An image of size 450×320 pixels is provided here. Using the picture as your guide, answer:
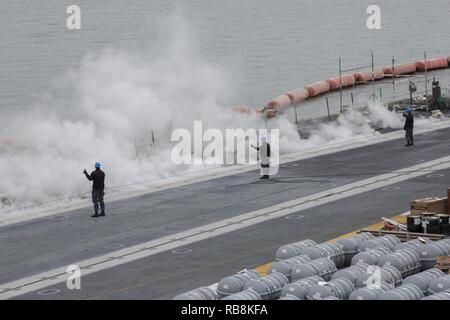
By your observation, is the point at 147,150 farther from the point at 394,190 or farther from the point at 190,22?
the point at 190,22

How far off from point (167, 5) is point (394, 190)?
112m

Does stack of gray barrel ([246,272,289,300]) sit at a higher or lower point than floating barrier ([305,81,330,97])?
lower

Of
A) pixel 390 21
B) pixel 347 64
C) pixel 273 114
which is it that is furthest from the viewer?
pixel 390 21

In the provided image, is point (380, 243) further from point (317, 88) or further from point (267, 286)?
point (317, 88)

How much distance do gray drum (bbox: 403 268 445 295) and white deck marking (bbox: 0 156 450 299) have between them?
7.68m

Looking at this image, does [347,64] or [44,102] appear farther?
[347,64]

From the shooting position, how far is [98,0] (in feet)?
501

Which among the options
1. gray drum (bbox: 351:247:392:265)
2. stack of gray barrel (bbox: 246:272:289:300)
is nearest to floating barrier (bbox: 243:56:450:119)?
gray drum (bbox: 351:247:392:265)

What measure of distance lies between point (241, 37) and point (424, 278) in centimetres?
9499

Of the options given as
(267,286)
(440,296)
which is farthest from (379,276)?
(267,286)

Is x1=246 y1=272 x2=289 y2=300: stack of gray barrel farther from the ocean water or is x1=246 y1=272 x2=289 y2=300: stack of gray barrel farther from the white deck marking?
the ocean water

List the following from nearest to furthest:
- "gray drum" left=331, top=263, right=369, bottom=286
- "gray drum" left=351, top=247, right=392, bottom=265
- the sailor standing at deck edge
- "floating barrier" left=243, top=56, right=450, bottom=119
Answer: "gray drum" left=331, top=263, right=369, bottom=286 < "gray drum" left=351, top=247, right=392, bottom=265 < the sailor standing at deck edge < "floating barrier" left=243, top=56, right=450, bottom=119

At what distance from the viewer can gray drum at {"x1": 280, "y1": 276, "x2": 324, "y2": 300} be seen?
57.5 feet

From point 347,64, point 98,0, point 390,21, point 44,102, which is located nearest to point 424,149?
point 44,102
